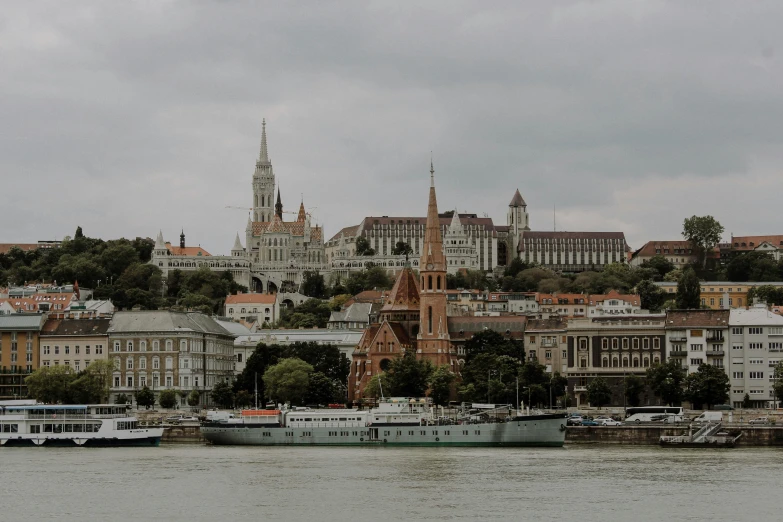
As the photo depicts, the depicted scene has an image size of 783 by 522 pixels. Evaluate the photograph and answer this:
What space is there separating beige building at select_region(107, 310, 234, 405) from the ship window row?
31.4 m

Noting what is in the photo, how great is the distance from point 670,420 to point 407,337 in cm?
3940

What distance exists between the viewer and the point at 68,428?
10562 cm

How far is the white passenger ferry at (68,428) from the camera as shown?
105 metres

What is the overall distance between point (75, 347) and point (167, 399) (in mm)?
13744

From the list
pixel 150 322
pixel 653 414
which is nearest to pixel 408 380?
pixel 653 414

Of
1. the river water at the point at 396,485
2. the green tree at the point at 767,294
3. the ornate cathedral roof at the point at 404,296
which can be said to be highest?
the green tree at the point at 767,294

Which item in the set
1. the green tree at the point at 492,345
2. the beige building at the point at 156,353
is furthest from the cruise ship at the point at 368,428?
the beige building at the point at 156,353

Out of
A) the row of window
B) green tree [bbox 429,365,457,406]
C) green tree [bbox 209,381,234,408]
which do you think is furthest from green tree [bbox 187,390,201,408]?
green tree [bbox 429,365,457,406]

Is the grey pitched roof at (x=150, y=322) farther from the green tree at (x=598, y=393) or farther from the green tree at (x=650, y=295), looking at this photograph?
the green tree at (x=650, y=295)

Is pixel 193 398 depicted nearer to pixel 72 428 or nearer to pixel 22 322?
pixel 22 322

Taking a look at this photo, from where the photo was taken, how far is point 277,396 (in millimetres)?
130250

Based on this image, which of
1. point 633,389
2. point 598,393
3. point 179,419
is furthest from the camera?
point 598,393

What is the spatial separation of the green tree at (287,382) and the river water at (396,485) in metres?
31.5

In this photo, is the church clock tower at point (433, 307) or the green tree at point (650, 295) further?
the green tree at point (650, 295)
